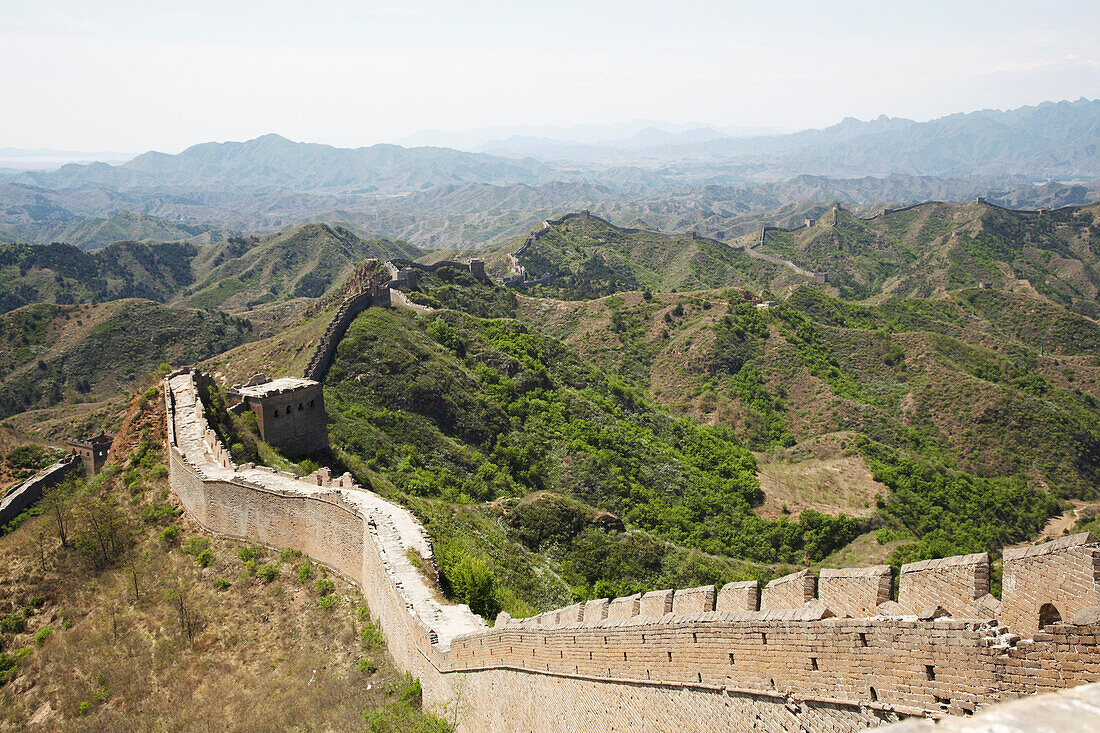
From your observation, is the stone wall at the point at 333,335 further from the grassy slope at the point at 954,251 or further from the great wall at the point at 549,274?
the grassy slope at the point at 954,251

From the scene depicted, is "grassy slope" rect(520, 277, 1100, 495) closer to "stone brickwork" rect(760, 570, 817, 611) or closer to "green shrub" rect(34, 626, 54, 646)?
"green shrub" rect(34, 626, 54, 646)

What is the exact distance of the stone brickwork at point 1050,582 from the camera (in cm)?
570

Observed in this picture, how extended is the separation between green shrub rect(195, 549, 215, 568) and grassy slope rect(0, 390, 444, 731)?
0.09 m

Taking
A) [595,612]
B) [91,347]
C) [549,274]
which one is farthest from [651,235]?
[595,612]

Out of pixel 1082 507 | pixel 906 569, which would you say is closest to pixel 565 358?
pixel 1082 507

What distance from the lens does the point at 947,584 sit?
6902 mm

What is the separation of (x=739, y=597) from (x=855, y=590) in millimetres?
1670

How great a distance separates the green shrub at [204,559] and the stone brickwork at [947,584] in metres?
20.8

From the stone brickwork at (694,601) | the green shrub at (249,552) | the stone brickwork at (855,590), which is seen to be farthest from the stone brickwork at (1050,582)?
the green shrub at (249,552)

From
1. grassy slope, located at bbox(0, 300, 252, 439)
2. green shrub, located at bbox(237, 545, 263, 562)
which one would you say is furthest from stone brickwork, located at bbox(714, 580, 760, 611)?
grassy slope, located at bbox(0, 300, 252, 439)

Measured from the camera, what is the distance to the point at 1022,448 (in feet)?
213

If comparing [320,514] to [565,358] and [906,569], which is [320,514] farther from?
[565,358]

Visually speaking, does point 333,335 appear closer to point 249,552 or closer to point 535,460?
point 535,460

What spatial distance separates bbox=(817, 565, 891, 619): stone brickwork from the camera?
750 cm
